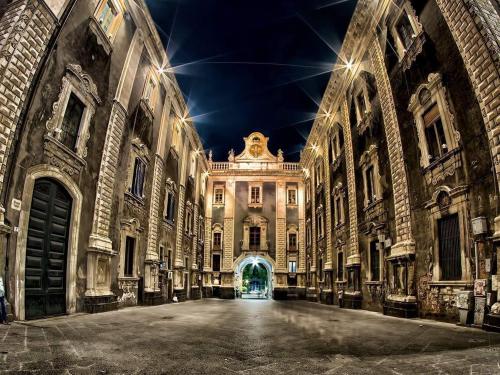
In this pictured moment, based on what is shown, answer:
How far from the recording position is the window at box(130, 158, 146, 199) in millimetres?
16188

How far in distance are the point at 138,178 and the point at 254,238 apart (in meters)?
Result: 20.4

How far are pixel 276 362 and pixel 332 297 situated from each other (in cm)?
1894

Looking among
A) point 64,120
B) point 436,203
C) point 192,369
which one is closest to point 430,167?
point 436,203

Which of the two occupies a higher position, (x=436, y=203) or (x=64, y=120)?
(x=64, y=120)

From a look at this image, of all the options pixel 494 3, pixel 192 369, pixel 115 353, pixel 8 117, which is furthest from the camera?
pixel 494 3

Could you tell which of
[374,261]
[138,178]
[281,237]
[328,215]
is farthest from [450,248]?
[281,237]

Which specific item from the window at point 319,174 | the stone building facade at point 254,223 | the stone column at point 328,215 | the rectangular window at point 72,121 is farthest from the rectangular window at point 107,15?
the stone building facade at point 254,223

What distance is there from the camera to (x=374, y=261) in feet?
52.0

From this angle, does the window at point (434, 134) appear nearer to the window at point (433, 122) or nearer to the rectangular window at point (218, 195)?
the window at point (433, 122)

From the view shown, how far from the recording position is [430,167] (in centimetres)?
1128

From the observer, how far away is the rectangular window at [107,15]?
41.0 feet

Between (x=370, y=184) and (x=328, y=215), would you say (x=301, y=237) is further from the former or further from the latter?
(x=370, y=184)

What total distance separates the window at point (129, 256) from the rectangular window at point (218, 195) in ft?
65.3

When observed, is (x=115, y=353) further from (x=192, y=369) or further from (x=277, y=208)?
(x=277, y=208)
